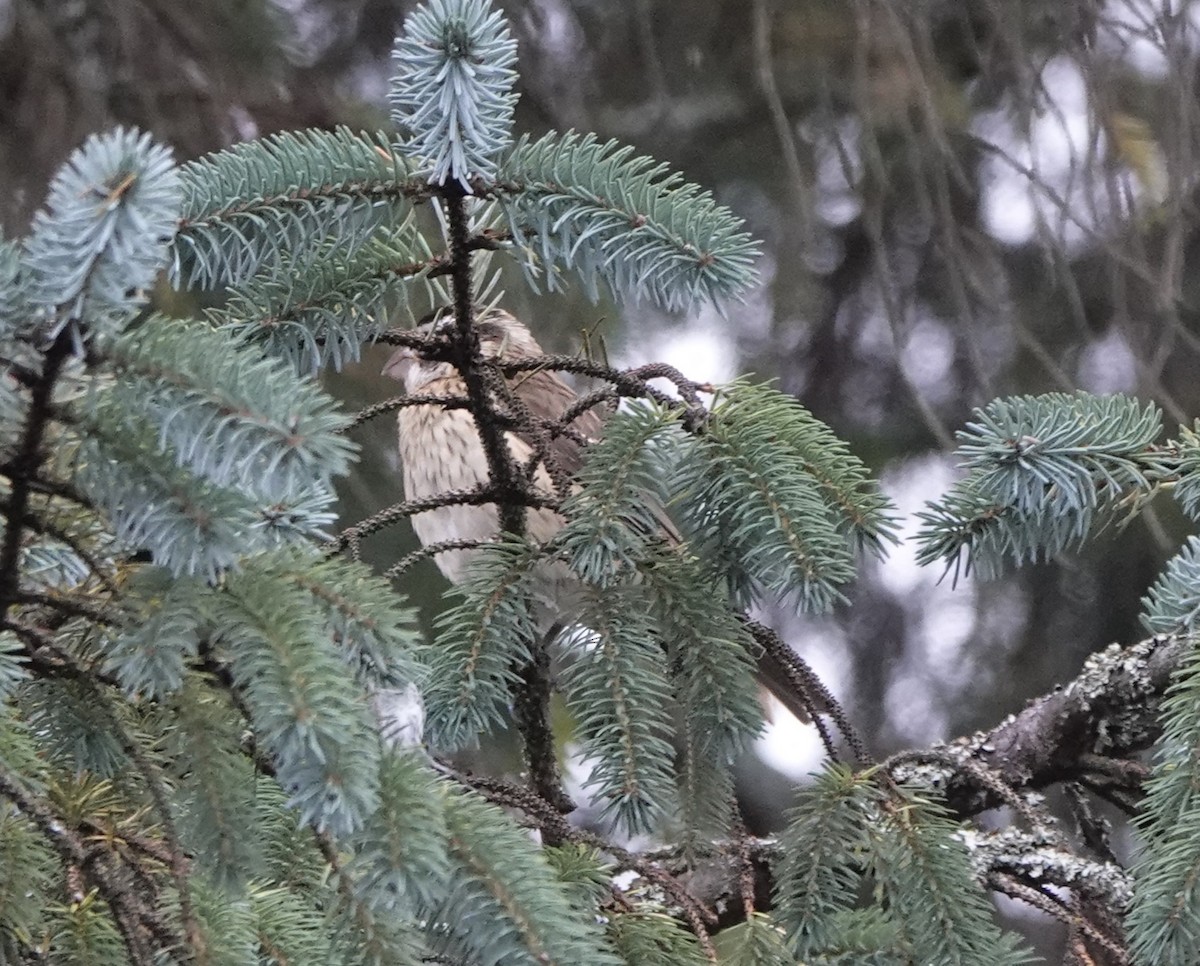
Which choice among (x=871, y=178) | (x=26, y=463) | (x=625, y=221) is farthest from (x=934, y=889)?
(x=871, y=178)

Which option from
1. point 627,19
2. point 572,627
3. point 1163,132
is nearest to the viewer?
point 572,627

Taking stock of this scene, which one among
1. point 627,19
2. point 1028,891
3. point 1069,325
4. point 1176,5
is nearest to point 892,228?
point 1069,325

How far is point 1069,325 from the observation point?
3.79 meters

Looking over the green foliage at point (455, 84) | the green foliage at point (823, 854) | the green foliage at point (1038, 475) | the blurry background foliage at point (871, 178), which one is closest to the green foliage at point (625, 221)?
the green foliage at point (455, 84)

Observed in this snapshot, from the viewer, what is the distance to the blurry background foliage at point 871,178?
2.85 m

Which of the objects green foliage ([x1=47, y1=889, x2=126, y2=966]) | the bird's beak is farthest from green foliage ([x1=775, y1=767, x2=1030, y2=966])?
the bird's beak

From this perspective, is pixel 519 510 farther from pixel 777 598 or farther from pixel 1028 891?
pixel 1028 891

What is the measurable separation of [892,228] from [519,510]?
8.20ft

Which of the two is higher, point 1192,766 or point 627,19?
point 627,19

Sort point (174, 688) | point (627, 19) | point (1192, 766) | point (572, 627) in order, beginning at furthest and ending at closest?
point (627, 19) → point (572, 627) → point (1192, 766) → point (174, 688)

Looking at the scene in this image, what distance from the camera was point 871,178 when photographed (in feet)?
12.0

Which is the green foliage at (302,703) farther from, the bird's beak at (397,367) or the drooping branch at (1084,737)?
the bird's beak at (397,367)

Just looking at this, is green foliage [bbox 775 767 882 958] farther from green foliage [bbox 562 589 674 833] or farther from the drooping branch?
the drooping branch

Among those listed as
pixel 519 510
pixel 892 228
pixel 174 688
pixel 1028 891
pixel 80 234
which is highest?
pixel 892 228
